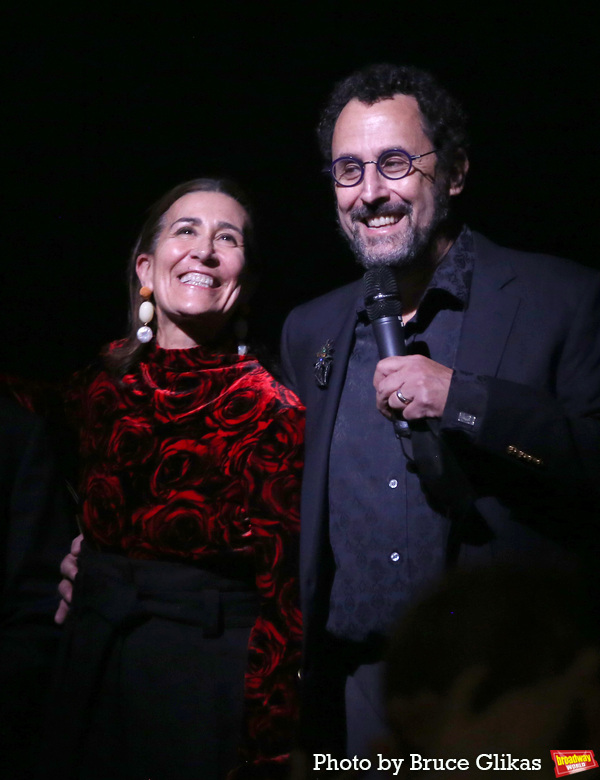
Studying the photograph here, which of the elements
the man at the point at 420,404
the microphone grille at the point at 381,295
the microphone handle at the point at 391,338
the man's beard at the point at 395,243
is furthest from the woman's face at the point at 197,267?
the microphone handle at the point at 391,338

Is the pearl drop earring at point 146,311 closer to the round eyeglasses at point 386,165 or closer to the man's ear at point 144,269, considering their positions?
the man's ear at point 144,269

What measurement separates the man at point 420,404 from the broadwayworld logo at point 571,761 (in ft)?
1.25

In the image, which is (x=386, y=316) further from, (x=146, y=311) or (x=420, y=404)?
(x=146, y=311)

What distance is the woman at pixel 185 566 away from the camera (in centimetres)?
178

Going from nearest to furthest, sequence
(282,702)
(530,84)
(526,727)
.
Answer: (526,727) < (282,702) < (530,84)

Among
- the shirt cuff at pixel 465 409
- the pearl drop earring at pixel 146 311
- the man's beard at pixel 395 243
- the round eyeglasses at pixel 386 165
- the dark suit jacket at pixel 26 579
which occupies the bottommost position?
the dark suit jacket at pixel 26 579

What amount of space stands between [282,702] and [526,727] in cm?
54

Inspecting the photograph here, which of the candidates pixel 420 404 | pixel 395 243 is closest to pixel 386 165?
pixel 395 243

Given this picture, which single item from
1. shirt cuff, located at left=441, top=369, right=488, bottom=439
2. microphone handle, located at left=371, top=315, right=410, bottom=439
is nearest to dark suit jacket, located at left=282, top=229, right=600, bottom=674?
shirt cuff, located at left=441, top=369, right=488, bottom=439

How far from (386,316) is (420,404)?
0.24 metres

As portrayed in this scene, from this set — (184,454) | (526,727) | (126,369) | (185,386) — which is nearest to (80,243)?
(126,369)

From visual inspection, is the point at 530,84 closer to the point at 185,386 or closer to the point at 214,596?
the point at 185,386

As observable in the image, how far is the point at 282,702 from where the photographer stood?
1736 millimetres

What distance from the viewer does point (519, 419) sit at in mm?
1534
